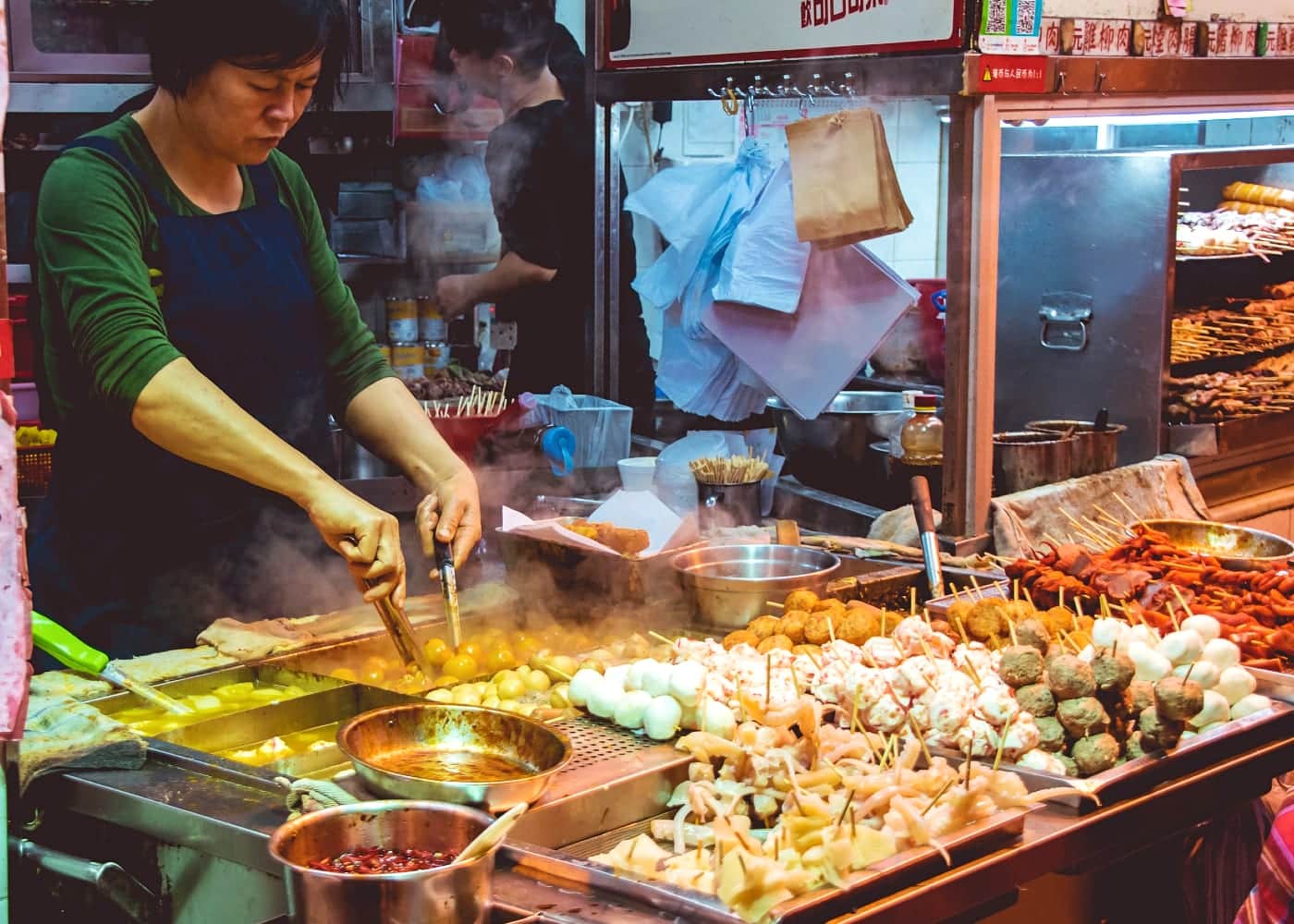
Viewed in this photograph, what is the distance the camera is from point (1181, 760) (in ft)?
8.44

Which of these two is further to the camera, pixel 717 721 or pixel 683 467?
pixel 683 467

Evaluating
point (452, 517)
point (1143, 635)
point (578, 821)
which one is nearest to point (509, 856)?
point (578, 821)

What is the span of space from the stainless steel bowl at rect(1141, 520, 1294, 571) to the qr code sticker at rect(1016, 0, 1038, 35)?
4.49 ft

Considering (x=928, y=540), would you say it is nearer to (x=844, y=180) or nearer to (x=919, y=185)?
(x=844, y=180)

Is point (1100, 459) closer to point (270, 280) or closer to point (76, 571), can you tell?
point (270, 280)

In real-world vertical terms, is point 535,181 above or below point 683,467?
above

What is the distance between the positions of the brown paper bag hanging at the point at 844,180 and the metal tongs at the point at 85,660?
2.40 m

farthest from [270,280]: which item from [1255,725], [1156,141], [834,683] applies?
[1156,141]

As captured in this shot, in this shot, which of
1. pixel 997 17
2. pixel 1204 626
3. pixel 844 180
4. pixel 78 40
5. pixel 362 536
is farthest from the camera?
pixel 78 40

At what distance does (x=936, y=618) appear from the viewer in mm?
3344

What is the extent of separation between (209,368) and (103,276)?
0.41 meters

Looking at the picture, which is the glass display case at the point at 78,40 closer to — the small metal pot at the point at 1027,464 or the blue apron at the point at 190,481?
the blue apron at the point at 190,481

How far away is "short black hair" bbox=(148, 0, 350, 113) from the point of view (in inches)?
116

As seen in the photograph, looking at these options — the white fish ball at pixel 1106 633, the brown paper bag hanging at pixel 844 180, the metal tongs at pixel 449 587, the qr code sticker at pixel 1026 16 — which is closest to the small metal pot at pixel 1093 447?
the brown paper bag hanging at pixel 844 180
